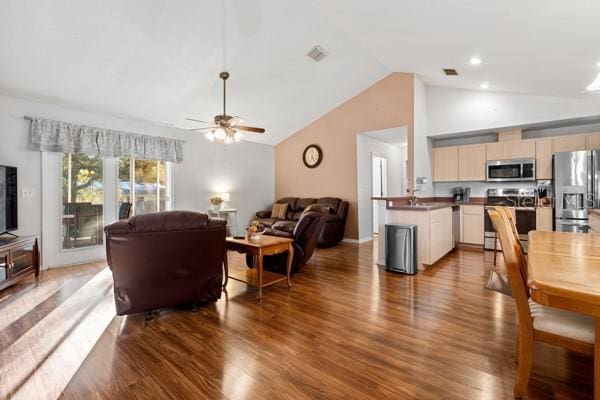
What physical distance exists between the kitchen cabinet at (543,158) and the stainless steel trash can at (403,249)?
2.98m

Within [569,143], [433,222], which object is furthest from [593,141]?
[433,222]

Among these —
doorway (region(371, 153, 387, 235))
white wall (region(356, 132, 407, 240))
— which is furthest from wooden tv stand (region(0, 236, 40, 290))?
doorway (region(371, 153, 387, 235))

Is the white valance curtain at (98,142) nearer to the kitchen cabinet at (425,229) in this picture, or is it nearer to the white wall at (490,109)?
the kitchen cabinet at (425,229)

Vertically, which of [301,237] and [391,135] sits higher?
[391,135]

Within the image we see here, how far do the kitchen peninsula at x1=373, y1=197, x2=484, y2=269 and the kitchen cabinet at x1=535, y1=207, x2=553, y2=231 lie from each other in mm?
827

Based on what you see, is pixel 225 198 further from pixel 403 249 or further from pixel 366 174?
pixel 403 249

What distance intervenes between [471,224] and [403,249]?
252 cm

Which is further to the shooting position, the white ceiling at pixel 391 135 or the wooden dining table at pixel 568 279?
the white ceiling at pixel 391 135

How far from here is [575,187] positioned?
4508 millimetres

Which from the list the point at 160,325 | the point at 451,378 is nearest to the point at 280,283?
the point at 160,325

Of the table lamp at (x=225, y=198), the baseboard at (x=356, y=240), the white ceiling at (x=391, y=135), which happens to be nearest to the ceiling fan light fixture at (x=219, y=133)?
the table lamp at (x=225, y=198)

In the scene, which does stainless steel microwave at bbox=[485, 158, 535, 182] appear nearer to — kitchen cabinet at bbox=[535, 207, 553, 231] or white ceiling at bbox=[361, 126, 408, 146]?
kitchen cabinet at bbox=[535, 207, 553, 231]

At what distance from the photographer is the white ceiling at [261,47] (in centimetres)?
286

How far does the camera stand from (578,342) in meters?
1.38
